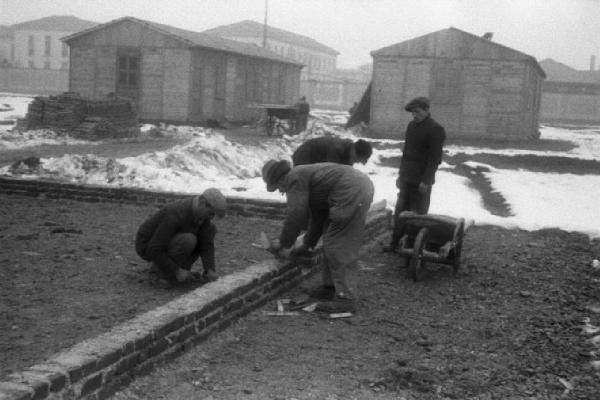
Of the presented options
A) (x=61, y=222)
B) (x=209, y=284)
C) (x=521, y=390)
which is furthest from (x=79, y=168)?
(x=521, y=390)

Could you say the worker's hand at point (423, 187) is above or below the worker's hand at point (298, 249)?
above

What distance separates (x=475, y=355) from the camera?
5199 millimetres

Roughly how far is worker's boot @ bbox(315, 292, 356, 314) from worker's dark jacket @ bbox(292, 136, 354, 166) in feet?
5.81

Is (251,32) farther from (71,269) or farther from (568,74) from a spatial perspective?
(71,269)

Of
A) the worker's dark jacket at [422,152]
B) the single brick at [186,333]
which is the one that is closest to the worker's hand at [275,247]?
the single brick at [186,333]

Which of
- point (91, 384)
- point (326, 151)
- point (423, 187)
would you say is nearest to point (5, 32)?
point (326, 151)

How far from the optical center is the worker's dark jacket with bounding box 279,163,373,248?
5.84 meters

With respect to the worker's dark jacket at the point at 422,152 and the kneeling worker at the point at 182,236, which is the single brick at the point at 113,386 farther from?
the worker's dark jacket at the point at 422,152

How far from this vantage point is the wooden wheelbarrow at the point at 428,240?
7.21m

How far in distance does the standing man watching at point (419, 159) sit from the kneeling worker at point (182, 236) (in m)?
2.78

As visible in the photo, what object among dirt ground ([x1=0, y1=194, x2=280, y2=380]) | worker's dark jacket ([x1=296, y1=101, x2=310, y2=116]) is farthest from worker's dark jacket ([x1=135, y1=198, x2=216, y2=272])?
worker's dark jacket ([x1=296, y1=101, x2=310, y2=116])

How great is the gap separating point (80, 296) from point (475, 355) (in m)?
3.13

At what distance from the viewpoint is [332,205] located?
6078mm

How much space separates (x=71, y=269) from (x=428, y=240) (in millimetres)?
3719
